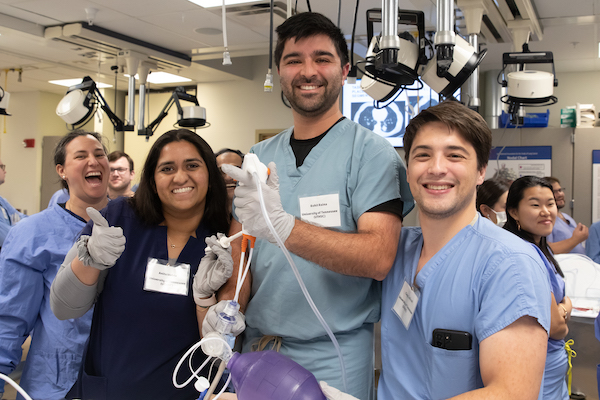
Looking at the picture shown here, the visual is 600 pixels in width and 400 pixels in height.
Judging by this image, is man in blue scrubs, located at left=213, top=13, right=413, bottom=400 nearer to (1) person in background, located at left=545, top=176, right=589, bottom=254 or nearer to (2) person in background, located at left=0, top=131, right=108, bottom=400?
(2) person in background, located at left=0, top=131, right=108, bottom=400

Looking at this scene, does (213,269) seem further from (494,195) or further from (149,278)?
(494,195)

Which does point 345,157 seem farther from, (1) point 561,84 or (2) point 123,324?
(1) point 561,84

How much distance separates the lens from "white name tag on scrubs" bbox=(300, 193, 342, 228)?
4.25 feet

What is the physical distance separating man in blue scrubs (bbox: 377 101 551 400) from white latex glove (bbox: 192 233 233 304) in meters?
0.42

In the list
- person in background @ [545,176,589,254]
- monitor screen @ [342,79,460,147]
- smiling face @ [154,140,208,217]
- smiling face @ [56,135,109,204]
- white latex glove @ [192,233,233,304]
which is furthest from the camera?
monitor screen @ [342,79,460,147]

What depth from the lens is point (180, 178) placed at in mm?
1546

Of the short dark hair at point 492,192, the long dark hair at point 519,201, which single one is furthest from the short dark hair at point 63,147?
the short dark hair at point 492,192

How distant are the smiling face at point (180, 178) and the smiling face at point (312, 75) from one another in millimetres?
413

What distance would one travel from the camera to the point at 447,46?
1.33 metres

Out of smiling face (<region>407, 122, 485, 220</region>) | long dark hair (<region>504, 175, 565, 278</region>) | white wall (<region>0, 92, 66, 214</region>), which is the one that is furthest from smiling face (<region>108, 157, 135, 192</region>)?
white wall (<region>0, 92, 66, 214</region>)

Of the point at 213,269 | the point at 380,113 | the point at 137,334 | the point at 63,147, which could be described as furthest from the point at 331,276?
the point at 380,113

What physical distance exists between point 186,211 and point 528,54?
7.17 feet

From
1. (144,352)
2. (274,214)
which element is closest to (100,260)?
(144,352)

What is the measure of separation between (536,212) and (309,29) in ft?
5.35
